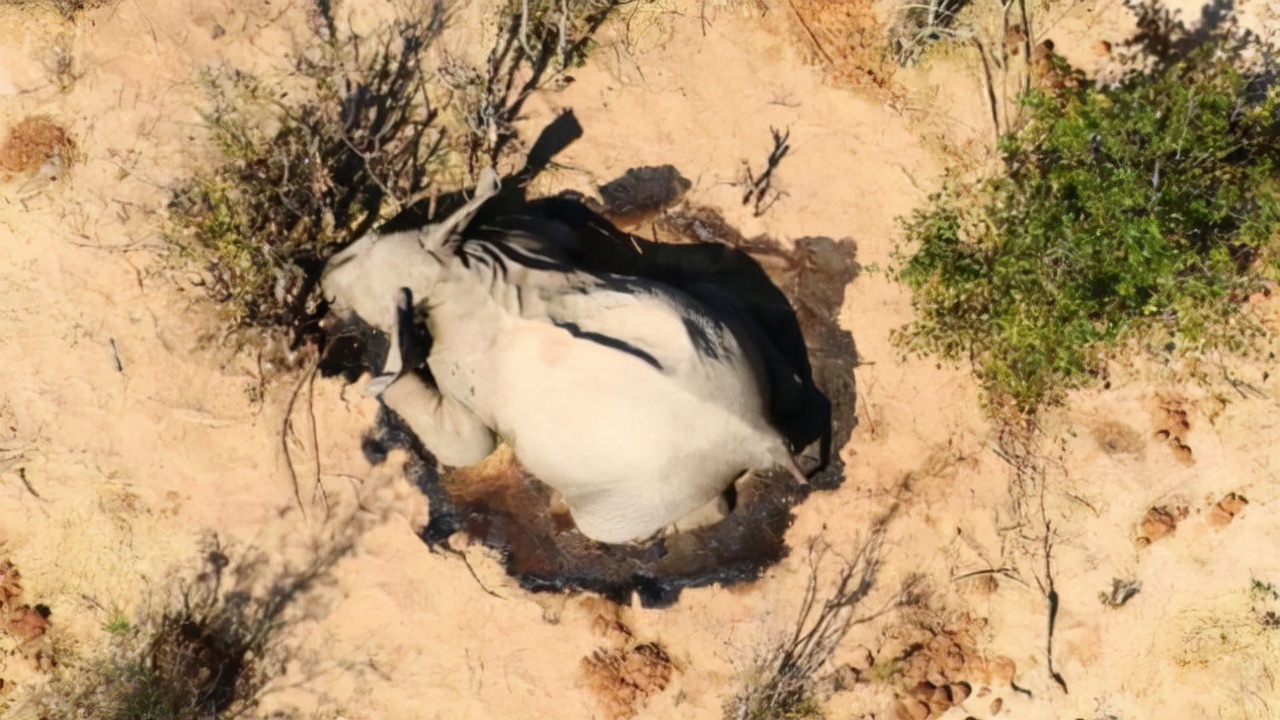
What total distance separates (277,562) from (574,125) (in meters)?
3.86

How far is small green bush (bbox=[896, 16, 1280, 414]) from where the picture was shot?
5.53m

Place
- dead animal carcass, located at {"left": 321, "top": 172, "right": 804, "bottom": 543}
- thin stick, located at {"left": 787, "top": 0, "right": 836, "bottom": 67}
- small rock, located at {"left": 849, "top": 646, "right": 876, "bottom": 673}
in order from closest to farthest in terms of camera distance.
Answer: dead animal carcass, located at {"left": 321, "top": 172, "right": 804, "bottom": 543} < small rock, located at {"left": 849, "top": 646, "right": 876, "bottom": 673} < thin stick, located at {"left": 787, "top": 0, "right": 836, "bottom": 67}

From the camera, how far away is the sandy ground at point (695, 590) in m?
6.27

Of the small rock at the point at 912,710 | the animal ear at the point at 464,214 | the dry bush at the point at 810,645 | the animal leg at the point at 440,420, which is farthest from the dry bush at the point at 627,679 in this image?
the animal ear at the point at 464,214

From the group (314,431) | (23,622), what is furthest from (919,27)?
(23,622)

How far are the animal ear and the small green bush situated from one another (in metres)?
2.92

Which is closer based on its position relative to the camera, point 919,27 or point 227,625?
point 919,27

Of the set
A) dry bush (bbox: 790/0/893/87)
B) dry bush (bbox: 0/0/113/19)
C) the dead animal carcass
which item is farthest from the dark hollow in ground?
dry bush (bbox: 0/0/113/19)

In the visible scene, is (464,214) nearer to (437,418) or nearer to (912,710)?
(437,418)

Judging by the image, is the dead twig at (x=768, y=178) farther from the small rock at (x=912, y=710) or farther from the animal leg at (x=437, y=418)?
the small rock at (x=912, y=710)

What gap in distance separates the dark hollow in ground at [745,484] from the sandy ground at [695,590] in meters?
0.13

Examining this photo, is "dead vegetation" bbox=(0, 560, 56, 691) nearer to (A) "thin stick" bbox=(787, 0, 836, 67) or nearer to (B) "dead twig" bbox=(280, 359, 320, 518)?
(B) "dead twig" bbox=(280, 359, 320, 518)

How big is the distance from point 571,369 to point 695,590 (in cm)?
216

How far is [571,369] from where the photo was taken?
5.16 m
